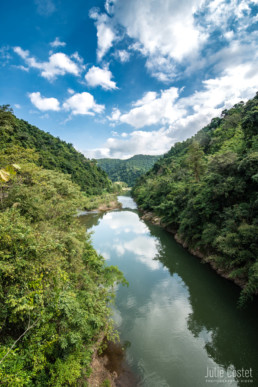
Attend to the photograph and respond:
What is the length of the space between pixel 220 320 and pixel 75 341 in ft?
30.3

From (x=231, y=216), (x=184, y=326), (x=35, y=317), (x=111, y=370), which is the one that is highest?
(x=231, y=216)

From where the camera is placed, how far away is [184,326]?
9867 mm

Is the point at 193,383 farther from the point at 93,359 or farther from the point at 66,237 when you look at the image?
the point at 66,237

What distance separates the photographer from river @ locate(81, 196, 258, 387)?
7.36 metres

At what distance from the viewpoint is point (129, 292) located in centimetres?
1285

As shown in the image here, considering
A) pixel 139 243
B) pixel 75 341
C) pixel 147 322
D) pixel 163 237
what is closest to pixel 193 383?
pixel 147 322

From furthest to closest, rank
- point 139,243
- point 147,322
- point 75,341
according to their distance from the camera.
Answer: point 139,243
point 147,322
point 75,341

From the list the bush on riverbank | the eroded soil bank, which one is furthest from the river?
the bush on riverbank

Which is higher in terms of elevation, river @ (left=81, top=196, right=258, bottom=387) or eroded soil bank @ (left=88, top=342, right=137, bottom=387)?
river @ (left=81, top=196, right=258, bottom=387)

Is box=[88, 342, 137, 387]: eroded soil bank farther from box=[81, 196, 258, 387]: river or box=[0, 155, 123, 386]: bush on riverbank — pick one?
box=[0, 155, 123, 386]: bush on riverbank

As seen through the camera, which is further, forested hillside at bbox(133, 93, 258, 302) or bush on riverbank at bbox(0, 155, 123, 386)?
forested hillside at bbox(133, 93, 258, 302)

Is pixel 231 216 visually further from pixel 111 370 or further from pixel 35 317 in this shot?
pixel 35 317

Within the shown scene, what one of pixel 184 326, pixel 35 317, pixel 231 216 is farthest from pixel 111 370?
pixel 231 216

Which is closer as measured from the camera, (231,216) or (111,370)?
(111,370)
